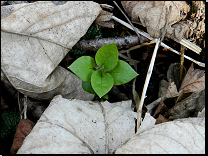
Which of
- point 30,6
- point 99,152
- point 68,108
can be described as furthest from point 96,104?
point 30,6

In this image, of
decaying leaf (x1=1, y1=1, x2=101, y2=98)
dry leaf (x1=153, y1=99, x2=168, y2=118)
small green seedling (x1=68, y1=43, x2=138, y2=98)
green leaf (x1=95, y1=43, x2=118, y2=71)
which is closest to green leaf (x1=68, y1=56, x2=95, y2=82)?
small green seedling (x1=68, y1=43, x2=138, y2=98)

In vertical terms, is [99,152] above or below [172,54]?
below

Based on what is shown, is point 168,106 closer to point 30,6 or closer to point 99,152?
point 99,152

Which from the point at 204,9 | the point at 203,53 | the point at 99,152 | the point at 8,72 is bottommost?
the point at 99,152

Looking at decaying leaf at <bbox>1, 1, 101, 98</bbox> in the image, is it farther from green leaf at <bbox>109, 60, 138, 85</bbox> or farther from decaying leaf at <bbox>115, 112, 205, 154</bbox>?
decaying leaf at <bbox>115, 112, 205, 154</bbox>

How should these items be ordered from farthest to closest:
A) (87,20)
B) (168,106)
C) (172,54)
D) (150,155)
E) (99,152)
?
(172,54) → (168,106) → (87,20) → (99,152) → (150,155)

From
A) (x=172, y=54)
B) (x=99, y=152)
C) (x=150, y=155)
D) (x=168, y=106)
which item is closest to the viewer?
(x=150, y=155)

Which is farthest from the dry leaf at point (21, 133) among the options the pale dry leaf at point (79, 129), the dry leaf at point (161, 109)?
the dry leaf at point (161, 109)
